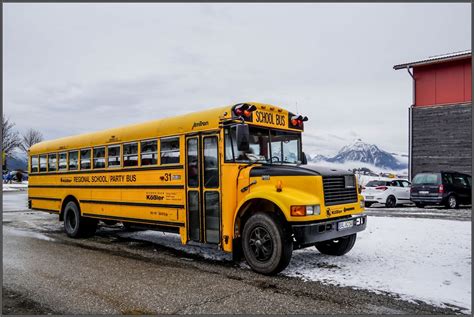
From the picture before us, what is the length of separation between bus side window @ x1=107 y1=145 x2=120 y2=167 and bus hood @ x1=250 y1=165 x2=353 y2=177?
387 cm

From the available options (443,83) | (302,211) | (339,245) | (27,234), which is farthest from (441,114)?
(27,234)

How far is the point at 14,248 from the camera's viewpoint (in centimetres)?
864

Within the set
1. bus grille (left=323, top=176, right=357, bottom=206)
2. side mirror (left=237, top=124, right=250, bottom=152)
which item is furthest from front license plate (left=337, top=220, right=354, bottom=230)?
side mirror (left=237, top=124, right=250, bottom=152)

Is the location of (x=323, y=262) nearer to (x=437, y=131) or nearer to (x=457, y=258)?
(x=457, y=258)

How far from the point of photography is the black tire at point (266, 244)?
19.6 ft

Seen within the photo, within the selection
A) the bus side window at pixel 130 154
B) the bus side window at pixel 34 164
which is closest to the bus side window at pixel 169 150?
the bus side window at pixel 130 154

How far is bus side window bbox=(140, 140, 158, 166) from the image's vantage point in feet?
26.8

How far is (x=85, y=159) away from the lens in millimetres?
10250

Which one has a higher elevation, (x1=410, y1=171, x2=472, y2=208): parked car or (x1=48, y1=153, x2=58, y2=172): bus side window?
(x1=48, y1=153, x2=58, y2=172): bus side window

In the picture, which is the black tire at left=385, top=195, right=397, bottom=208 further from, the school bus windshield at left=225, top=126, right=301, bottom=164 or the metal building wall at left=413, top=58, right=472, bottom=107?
the school bus windshield at left=225, top=126, right=301, bottom=164

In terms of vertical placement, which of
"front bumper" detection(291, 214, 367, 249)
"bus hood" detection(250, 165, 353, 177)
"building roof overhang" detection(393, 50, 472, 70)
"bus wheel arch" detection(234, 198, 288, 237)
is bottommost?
"front bumper" detection(291, 214, 367, 249)

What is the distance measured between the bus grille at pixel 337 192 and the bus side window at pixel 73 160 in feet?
22.6

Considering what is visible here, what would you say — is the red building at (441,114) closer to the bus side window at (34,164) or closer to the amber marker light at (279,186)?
the amber marker light at (279,186)

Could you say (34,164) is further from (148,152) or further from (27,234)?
(148,152)
